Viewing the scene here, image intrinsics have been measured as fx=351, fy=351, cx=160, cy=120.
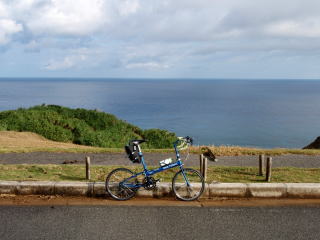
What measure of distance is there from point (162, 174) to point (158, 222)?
360 centimetres

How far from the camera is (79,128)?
27906mm

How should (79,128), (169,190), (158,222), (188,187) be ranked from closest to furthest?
1. (158,222)
2. (188,187)
3. (169,190)
4. (79,128)

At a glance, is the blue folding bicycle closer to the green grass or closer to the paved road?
the paved road

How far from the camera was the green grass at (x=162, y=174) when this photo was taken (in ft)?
29.3

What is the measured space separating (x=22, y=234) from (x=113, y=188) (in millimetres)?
2276

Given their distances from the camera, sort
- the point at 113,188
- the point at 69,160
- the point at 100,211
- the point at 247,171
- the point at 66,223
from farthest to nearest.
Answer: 1. the point at 69,160
2. the point at 247,171
3. the point at 113,188
4. the point at 100,211
5. the point at 66,223

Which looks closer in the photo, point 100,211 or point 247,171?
point 100,211

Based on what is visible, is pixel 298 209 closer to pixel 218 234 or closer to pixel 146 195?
pixel 218 234

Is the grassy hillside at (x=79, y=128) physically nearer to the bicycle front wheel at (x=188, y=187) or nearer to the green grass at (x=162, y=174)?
the green grass at (x=162, y=174)

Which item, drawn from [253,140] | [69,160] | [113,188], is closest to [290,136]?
[253,140]

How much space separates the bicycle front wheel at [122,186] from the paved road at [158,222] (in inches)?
22.5

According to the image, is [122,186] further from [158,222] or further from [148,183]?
[158,222]

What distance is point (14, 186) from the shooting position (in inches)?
300

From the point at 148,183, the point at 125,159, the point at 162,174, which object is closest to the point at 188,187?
the point at 148,183
